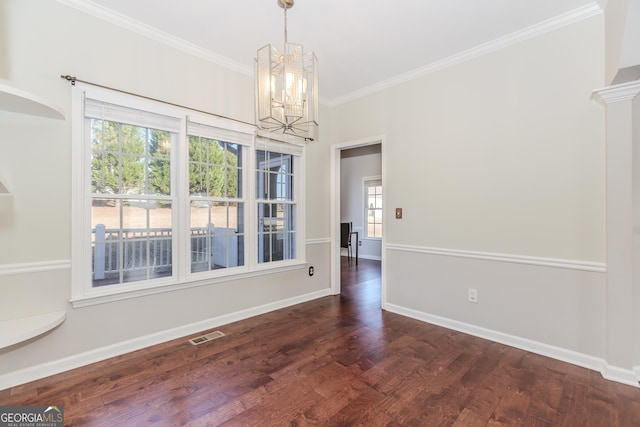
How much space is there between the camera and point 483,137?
2912 mm

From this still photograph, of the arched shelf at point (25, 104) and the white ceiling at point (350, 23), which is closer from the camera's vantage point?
the arched shelf at point (25, 104)

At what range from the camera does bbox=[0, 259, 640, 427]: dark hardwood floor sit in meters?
1.77

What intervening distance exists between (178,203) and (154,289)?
82 centimetres

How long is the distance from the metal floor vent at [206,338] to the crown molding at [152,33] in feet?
9.21

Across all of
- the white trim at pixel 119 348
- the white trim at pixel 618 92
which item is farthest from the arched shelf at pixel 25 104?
the white trim at pixel 618 92

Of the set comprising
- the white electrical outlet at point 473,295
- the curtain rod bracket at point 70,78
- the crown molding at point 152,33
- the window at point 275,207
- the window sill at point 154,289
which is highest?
the crown molding at point 152,33

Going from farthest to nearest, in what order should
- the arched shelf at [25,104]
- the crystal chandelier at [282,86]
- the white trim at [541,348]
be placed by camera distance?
the white trim at [541,348] → the crystal chandelier at [282,86] → the arched shelf at [25,104]

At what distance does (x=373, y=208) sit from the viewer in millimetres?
7480

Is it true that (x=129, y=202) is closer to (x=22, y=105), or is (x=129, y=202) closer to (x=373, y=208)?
(x=22, y=105)

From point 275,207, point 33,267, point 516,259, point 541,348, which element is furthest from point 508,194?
point 33,267

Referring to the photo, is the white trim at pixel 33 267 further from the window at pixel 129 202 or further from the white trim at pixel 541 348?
the white trim at pixel 541 348

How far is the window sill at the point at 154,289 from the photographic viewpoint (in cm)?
234

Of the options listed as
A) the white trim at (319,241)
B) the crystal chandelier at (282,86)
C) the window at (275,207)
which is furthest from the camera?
the white trim at (319,241)

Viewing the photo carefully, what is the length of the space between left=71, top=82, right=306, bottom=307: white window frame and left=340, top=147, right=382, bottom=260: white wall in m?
3.72
